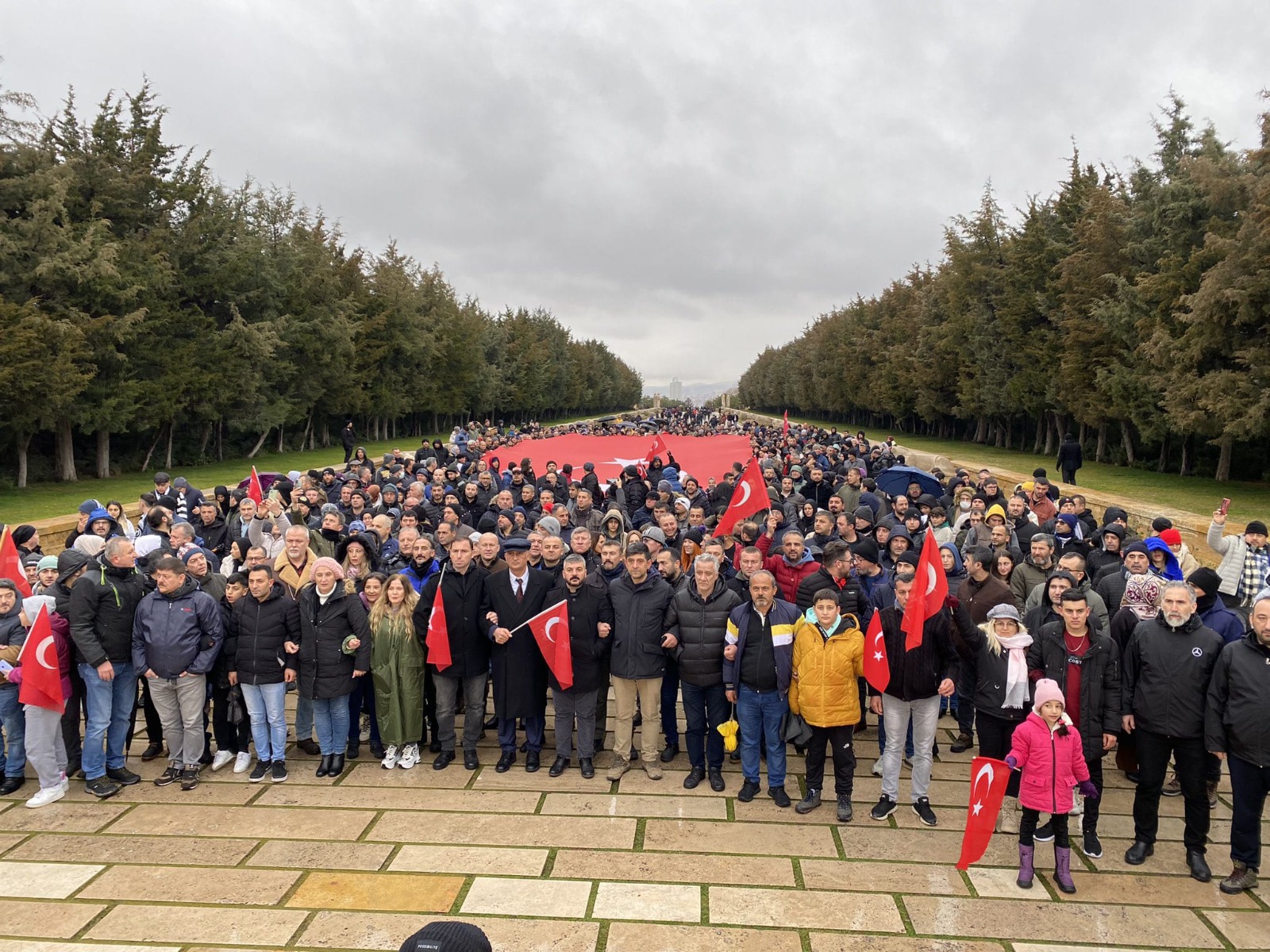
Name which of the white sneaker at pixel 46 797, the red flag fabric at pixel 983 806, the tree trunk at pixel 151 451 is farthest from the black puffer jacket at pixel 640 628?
the tree trunk at pixel 151 451

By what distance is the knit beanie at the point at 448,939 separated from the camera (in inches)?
74.7

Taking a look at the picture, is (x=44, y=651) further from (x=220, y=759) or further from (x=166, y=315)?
(x=166, y=315)

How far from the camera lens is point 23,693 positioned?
223 inches

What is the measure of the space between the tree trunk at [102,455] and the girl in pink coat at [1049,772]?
26.2 meters

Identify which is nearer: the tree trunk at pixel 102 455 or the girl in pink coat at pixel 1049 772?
the girl in pink coat at pixel 1049 772

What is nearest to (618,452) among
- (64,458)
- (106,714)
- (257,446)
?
(257,446)

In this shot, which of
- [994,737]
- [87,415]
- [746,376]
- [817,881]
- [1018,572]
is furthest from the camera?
[746,376]

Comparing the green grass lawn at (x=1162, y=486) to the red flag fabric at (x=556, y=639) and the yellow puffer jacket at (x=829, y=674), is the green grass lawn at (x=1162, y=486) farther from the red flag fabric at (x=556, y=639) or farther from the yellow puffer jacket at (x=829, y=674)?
the red flag fabric at (x=556, y=639)

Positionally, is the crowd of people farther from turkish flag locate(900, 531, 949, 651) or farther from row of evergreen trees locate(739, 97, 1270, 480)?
row of evergreen trees locate(739, 97, 1270, 480)

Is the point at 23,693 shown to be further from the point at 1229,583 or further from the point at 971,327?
the point at 971,327

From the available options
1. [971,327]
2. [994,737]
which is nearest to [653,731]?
[994,737]

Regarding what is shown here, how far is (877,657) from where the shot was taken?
565cm

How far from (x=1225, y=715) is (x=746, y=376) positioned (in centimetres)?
15163

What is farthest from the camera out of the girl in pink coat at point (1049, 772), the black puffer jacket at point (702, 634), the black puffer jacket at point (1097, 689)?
the black puffer jacket at point (702, 634)
